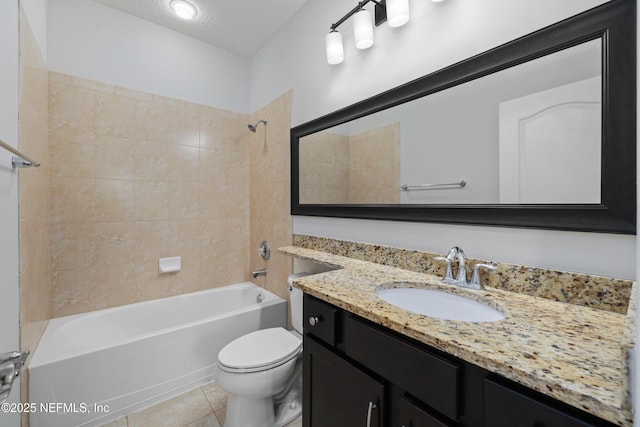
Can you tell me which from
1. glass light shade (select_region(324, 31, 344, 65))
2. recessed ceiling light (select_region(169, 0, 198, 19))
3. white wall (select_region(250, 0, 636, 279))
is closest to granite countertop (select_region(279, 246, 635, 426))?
white wall (select_region(250, 0, 636, 279))

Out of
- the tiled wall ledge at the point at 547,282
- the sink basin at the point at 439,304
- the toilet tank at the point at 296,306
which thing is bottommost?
the toilet tank at the point at 296,306

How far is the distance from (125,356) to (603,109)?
7.82 feet

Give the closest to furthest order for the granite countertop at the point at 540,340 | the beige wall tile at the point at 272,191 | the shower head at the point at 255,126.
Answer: the granite countertop at the point at 540,340 < the beige wall tile at the point at 272,191 < the shower head at the point at 255,126

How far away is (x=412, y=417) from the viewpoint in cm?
68

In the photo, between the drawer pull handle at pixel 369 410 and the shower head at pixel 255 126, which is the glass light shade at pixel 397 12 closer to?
the shower head at pixel 255 126

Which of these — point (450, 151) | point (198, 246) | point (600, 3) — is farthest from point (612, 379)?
point (198, 246)

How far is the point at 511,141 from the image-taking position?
0.95m

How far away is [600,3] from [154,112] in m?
2.56

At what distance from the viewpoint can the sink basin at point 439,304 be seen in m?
0.89

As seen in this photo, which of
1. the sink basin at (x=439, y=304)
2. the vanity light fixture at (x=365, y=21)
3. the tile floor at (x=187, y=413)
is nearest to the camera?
the sink basin at (x=439, y=304)

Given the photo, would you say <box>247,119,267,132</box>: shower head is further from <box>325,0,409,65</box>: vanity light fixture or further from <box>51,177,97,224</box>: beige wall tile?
<box>51,177,97,224</box>: beige wall tile

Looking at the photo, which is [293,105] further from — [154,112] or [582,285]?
[582,285]

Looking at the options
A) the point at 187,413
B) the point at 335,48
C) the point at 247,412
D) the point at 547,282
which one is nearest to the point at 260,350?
the point at 247,412

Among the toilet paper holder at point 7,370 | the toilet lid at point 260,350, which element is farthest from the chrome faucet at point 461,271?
the toilet paper holder at point 7,370
